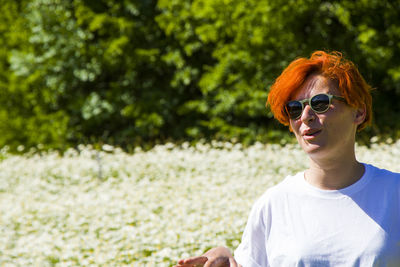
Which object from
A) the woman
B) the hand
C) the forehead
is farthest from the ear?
the hand

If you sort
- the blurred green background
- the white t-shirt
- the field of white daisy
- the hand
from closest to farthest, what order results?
1. the white t-shirt
2. the hand
3. the field of white daisy
4. the blurred green background

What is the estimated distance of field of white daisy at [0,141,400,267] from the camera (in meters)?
4.90

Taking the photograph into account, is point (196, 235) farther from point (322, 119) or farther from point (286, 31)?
point (286, 31)

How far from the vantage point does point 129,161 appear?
974 cm

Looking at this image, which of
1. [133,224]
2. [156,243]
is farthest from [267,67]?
[156,243]

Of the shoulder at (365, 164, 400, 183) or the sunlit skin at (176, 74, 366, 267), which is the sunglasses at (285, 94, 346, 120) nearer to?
the sunlit skin at (176, 74, 366, 267)

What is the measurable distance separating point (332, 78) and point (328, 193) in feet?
1.26

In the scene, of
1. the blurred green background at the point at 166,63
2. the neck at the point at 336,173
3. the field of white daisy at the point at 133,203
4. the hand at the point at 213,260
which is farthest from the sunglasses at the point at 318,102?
the blurred green background at the point at 166,63

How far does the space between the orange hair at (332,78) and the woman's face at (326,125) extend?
2 centimetres

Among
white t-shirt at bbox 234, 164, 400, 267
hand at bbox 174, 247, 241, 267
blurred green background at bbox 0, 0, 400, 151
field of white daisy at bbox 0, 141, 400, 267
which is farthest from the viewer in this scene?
blurred green background at bbox 0, 0, 400, 151

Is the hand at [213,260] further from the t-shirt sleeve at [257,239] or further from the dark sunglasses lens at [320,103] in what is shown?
the dark sunglasses lens at [320,103]

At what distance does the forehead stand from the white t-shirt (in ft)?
→ 0.96

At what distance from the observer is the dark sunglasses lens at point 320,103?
1729 millimetres

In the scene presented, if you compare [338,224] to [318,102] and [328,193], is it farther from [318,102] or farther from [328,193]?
[318,102]
